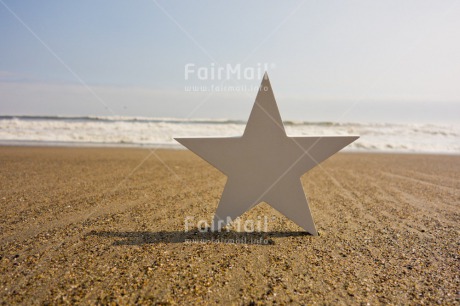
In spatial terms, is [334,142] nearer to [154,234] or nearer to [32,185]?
[154,234]

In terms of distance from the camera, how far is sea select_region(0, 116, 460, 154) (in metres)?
15.8

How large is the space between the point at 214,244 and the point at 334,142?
74.4 inches

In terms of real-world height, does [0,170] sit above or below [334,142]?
below

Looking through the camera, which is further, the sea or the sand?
the sea

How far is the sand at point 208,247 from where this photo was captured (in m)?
2.73

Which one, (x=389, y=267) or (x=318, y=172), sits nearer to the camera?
(x=389, y=267)

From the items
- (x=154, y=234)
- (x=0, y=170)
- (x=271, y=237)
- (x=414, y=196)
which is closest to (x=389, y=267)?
(x=271, y=237)

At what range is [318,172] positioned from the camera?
344 inches

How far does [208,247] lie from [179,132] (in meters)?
17.1

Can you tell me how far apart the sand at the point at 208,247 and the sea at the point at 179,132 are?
347 inches

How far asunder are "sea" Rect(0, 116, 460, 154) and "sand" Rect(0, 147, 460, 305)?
28.9 feet

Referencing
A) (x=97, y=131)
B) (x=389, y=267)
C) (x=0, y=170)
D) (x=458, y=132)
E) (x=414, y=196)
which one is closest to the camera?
(x=389, y=267)

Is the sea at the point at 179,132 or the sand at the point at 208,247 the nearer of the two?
the sand at the point at 208,247

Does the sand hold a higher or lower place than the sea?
lower
